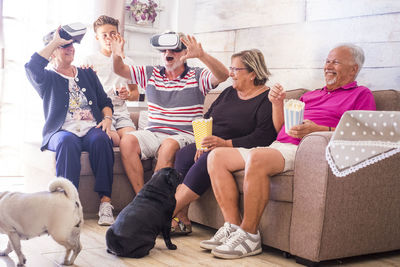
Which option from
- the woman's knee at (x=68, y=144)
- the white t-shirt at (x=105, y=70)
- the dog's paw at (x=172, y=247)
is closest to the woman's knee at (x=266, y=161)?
the dog's paw at (x=172, y=247)

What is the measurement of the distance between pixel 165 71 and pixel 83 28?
1.84 feet

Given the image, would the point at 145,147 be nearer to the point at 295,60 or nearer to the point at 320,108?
the point at 320,108

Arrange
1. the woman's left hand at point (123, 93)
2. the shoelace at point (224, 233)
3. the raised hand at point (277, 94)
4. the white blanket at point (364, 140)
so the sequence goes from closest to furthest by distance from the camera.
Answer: the white blanket at point (364, 140) < the shoelace at point (224, 233) < the raised hand at point (277, 94) < the woman's left hand at point (123, 93)

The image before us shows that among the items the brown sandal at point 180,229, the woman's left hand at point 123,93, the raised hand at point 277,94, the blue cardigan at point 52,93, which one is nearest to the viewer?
the raised hand at point 277,94

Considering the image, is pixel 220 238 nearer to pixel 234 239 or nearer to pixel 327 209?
pixel 234 239

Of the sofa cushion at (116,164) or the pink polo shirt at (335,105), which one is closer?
the pink polo shirt at (335,105)

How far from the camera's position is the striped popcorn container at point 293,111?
7.44 ft

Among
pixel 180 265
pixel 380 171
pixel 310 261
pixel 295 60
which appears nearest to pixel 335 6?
pixel 295 60

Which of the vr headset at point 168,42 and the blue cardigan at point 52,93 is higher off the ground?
the vr headset at point 168,42

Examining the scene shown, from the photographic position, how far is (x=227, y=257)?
2.26 metres

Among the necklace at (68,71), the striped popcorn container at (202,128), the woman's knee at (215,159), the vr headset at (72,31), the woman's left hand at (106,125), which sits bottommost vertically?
the woman's knee at (215,159)

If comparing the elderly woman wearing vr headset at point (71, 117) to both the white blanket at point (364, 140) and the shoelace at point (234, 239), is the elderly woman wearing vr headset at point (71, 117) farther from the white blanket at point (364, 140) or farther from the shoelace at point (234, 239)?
the white blanket at point (364, 140)

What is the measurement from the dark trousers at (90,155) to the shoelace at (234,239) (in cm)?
96

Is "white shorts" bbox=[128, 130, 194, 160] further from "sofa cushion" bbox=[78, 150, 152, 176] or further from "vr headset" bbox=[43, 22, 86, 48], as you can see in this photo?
"vr headset" bbox=[43, 22, 86, 48]
